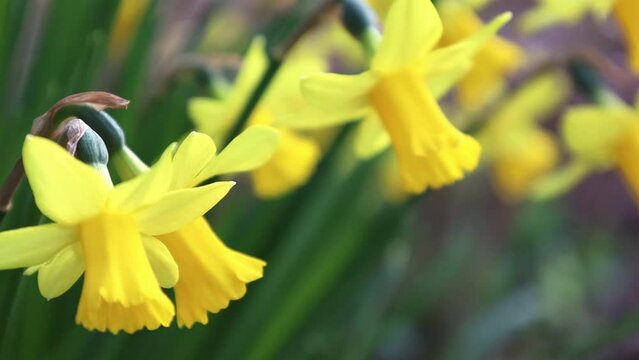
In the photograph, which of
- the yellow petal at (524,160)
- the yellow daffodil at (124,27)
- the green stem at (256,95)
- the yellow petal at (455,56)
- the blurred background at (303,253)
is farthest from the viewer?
the yellow petal at (524,160)

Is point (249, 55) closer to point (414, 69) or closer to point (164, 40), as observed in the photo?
point (414, 69)

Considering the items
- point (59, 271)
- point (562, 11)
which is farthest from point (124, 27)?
point (59, 271)

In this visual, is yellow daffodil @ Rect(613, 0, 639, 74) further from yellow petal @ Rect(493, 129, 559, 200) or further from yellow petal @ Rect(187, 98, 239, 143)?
yellow petal @ Rect(493, 129, 559, 200)

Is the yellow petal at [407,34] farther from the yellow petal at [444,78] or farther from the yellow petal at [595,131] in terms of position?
the yellow petal at [595,131]

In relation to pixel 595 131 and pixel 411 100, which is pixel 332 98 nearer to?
pixel 411 100

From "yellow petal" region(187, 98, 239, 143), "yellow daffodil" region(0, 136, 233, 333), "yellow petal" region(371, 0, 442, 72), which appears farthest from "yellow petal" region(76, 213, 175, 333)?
"yellow petal" region(187, 98, 239, 143)

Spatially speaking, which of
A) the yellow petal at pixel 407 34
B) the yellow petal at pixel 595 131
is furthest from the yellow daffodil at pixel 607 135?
the yellow petal at pixel 407 34

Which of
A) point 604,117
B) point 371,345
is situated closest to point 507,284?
point 371,345
